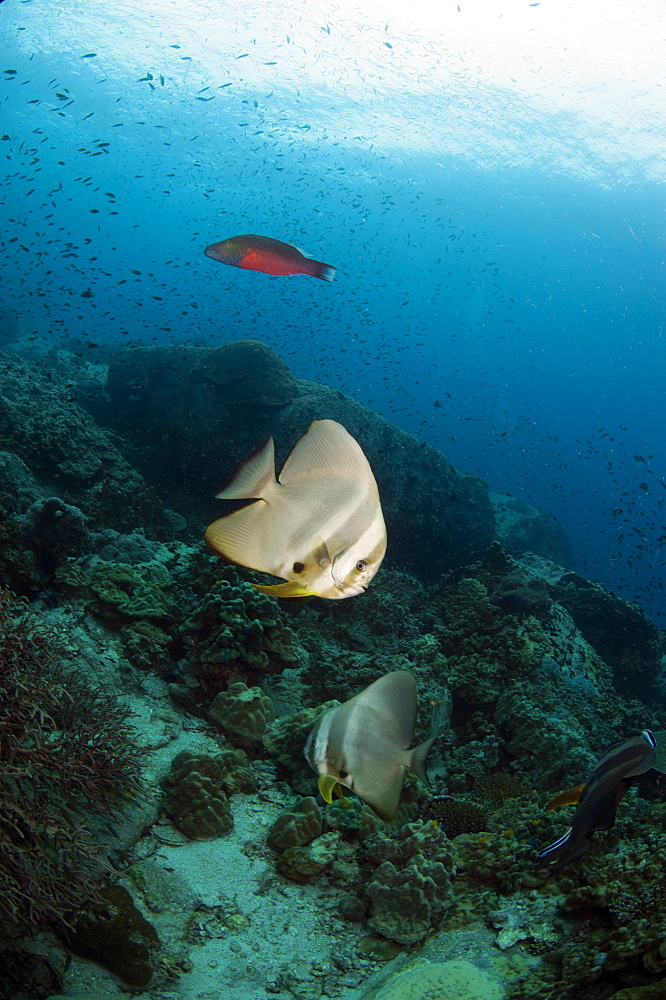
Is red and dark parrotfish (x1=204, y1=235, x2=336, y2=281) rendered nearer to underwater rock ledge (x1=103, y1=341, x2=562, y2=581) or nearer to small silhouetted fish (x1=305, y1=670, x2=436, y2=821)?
small silhouetted fish (x1=305, y1=670, x2=436, y2=821)

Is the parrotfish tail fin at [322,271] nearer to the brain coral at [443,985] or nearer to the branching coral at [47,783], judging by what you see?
the branching coral at [47,783]

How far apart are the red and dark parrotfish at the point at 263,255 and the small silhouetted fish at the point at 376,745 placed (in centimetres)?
252

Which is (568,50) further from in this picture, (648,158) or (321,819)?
(321,819)

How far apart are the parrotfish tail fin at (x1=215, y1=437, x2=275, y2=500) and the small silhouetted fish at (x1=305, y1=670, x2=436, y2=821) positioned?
5.25 feet

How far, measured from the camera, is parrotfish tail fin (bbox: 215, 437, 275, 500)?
122 cm

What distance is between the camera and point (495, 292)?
95.1 m

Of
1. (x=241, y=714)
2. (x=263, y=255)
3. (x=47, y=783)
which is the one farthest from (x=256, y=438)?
(x=47, y=783)

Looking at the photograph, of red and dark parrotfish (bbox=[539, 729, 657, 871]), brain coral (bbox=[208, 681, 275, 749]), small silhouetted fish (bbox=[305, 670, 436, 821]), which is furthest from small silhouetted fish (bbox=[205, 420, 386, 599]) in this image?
brain coral (bbox=[208, 681, 275, 749])

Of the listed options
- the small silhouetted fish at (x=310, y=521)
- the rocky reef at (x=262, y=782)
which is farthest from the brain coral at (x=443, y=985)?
the small silhouetted fish at (x=310, y=521)

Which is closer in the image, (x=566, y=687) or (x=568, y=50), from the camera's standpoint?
(x=566, y=687)

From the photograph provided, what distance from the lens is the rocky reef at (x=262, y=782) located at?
2607 millimetres

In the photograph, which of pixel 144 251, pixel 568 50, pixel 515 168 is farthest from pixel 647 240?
pixel 144 251

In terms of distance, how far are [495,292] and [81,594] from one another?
105 meters

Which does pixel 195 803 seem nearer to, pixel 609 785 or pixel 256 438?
pixel 609 785
